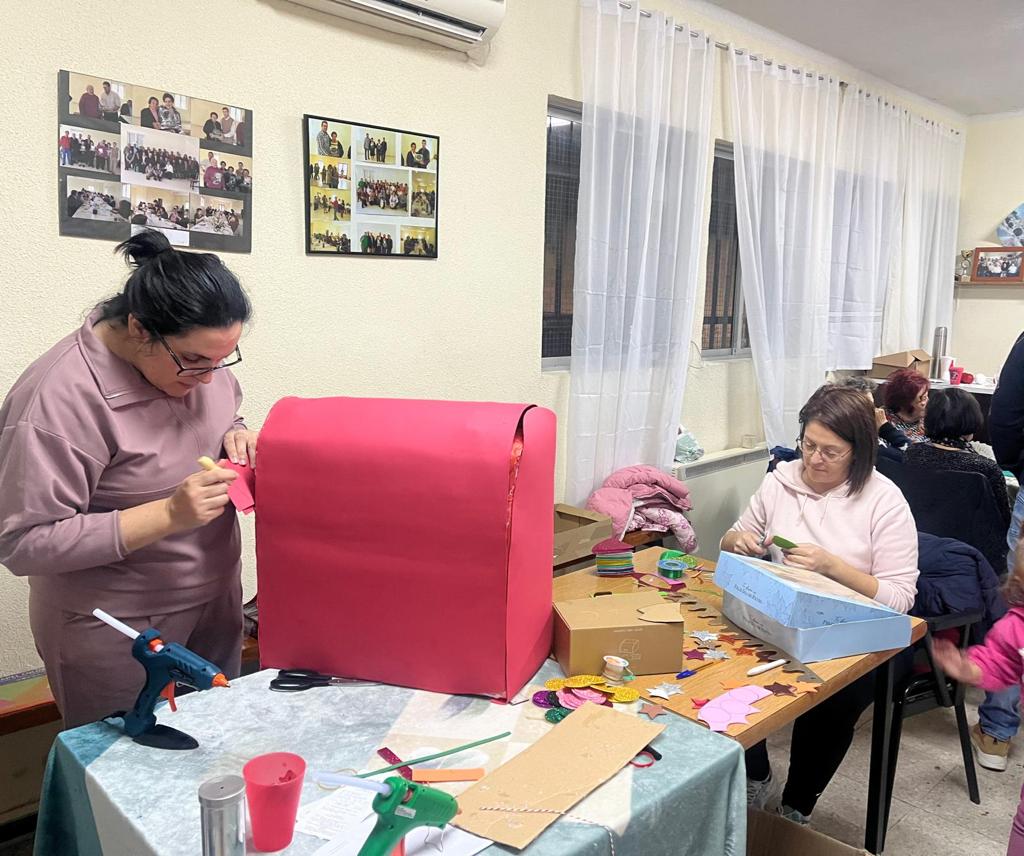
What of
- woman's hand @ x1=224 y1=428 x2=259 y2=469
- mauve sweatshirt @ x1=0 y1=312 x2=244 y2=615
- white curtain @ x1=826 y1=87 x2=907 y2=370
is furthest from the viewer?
white curtain @ x1=826 y1=87 x2=907 y2=370

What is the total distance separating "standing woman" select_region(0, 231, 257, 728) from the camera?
4.27ft

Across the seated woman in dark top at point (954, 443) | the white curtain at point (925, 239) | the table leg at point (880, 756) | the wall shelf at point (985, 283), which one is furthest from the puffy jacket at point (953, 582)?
the wall shelf at point (985, 283)

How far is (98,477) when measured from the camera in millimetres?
1357

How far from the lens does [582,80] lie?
3.09 metres

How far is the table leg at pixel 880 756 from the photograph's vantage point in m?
1.87

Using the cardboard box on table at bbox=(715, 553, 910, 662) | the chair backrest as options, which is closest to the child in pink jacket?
the cardboard box on table at bbox=(715, 553, 910, 662)

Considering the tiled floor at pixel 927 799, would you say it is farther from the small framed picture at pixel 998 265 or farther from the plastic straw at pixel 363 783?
the small framed picture at pixel 998 265

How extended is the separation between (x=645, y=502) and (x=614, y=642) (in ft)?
5.99

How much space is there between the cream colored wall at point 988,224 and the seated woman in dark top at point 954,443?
3304 millimetres

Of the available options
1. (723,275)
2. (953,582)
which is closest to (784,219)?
(723,275)

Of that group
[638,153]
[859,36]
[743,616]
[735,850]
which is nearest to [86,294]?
[743,616]

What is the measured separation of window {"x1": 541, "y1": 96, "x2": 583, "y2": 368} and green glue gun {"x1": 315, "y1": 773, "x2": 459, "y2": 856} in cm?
241

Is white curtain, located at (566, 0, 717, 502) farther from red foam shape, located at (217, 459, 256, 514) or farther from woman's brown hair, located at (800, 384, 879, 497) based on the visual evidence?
red foam shape, located at (217, 459, 256, 514)

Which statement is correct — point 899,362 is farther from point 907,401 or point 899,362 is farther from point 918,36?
point 918,36
